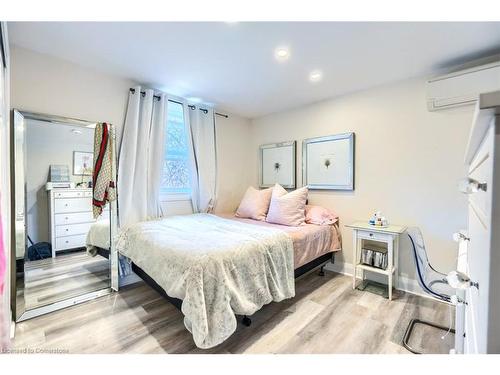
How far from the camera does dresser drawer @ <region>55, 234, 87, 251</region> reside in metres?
2.21

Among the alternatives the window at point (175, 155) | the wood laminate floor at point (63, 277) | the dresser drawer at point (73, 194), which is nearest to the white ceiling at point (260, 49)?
the window at point (175, 155)

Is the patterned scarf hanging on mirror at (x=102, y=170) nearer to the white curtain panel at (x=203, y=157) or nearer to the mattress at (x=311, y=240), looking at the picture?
the white curtain panel at (x=203, y=157)

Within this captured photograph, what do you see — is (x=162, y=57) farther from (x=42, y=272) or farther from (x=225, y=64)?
(x=42, y=272)

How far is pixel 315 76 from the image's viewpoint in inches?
93.0

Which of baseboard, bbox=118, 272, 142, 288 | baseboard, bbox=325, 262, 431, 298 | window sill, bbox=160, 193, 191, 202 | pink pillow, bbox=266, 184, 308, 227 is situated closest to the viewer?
baseboard, bbox=325, 262, 431, 298

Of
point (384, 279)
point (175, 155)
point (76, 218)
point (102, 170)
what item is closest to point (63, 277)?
point (76, 218)

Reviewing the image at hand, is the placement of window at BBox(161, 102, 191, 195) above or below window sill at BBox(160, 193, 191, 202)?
above

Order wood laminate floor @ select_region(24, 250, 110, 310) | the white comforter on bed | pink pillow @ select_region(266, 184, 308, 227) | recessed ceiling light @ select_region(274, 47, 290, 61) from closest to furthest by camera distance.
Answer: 1. the white comforter on bed
2. recessed ceiling light @ select_region(274, 47, 290, 61)
3. wood laminate floor @ select_region(24, 250, 110, 310)
4. pink pillow @ select_region(266, 184, 308, 227)

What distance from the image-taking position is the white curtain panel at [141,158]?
2.47 m

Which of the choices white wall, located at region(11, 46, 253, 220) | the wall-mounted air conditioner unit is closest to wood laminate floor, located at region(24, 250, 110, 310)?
white wall, located at region(11, 46, 253, 220)

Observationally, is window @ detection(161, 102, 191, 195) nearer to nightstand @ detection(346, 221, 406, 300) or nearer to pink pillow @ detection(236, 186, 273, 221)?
pink pillow @ detection(236, 186, 273, 221)

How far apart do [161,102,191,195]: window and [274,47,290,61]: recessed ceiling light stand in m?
1.54

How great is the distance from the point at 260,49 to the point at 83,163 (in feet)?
6.61

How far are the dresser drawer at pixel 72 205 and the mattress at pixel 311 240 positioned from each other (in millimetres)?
1863
